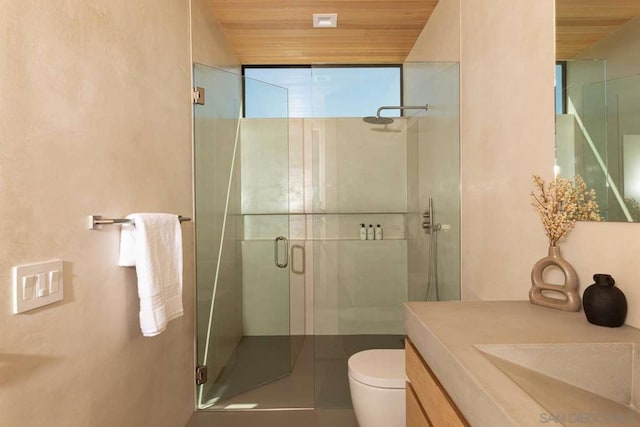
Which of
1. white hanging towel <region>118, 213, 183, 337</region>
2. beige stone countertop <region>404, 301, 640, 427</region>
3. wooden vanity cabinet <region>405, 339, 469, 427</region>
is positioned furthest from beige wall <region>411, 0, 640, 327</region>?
white hanging towel <region>118, 213, 183, 337</region>

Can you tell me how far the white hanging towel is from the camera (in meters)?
1.33

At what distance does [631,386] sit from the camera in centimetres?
81

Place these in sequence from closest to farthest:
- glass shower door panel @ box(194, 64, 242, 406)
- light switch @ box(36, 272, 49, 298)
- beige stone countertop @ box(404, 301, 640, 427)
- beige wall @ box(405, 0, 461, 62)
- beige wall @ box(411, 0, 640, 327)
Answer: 1. beige stone countertop @ box(404, 301, 640, 427)
2. light switch @ box(36, 272, 49, 298)
3. beige wall @ box(411, 0, 640, 327)
4. beige wall @ box(405, 0, 461, 62)
5. glass shower door panel @ box(194, 64, 242, 406)

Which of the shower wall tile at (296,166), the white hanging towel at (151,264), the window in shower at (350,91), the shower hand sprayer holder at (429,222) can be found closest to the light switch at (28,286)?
the white hanging towel at (151,264)

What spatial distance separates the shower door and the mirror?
195cm

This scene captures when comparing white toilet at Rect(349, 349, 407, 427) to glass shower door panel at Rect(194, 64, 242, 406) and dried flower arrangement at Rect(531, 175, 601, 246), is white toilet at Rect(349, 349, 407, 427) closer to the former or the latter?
dried flower arrangement at Rect(531, 175, 601, 246)

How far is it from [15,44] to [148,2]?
0.92 meters

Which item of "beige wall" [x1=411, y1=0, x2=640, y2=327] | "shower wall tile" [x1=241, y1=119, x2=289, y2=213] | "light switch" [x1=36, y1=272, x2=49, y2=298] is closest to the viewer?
"light switch" [x1=36, y1=272, x2=49, y2=298]

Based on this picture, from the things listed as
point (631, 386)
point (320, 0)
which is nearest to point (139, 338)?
point (631, 386)

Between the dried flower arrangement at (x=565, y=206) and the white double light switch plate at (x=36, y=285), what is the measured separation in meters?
1.59

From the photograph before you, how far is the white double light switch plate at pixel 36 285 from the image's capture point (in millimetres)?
863

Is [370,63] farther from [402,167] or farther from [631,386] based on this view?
[631,386]

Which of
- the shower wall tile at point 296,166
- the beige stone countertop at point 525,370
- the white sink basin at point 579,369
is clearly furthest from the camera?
the shower wall tile at point 296,166

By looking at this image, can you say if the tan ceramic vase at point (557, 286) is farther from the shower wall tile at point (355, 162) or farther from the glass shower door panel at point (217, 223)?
the glass shower door panel at point (217, 223)
